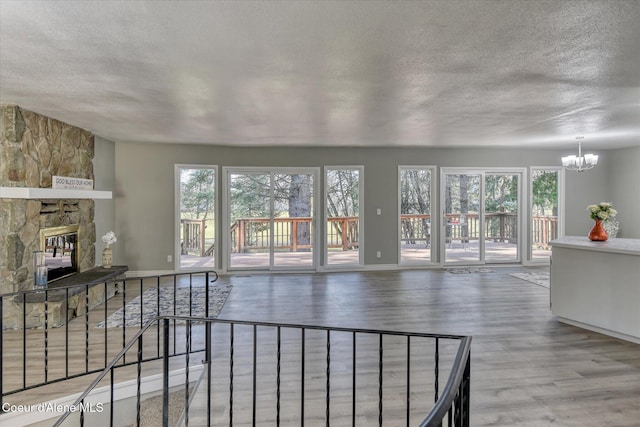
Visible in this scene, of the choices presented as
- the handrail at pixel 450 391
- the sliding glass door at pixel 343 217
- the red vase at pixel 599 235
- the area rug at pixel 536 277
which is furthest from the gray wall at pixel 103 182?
the area rug at pixel 536 277

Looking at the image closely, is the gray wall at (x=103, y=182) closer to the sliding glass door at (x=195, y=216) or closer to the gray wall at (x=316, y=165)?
the gray wall at (x=316, y=165)

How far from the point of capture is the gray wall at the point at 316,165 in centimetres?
668

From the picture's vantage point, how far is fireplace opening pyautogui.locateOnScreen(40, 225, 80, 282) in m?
4.46

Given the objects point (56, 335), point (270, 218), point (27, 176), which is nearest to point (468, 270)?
point (270, 218)

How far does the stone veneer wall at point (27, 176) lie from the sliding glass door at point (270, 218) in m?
2.73

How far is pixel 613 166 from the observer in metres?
7.75

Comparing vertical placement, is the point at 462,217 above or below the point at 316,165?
below

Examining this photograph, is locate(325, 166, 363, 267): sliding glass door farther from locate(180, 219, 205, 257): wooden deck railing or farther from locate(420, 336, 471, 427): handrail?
locate(420, 336, 471, 427): handrail

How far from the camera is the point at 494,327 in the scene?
4.04 meters

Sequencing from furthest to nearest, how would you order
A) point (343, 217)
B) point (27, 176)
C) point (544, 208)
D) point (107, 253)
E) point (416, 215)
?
1. point (544, 208)
2. point (416, 215)
3. point (343, 217)
4. point (107, 253)
5. point (27, 176)

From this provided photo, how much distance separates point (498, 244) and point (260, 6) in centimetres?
746

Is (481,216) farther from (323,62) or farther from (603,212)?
(323,62)

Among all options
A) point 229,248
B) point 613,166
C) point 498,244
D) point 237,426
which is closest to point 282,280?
point 229,248

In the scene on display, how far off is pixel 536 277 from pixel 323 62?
5988mm
